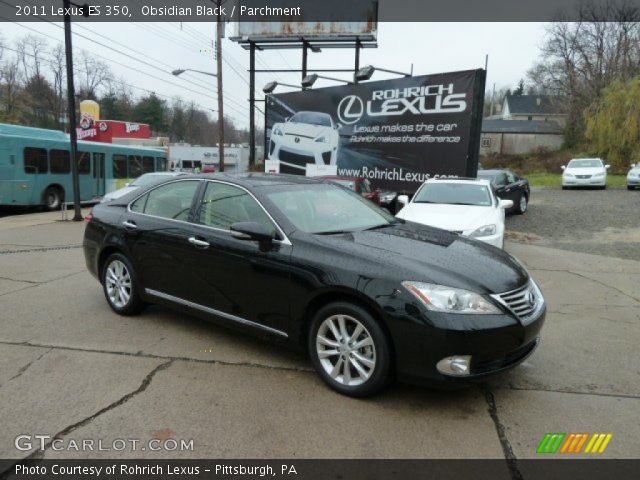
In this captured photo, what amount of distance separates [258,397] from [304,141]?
14.5m

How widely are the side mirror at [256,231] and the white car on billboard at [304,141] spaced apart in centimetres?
1233

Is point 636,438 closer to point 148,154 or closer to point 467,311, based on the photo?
point 467,311

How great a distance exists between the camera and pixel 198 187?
14.9 feet

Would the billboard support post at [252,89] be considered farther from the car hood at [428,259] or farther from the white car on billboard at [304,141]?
the car hood at [428,259]

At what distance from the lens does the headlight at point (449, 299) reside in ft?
10.0

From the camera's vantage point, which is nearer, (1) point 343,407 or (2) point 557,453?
(2) point 557,453

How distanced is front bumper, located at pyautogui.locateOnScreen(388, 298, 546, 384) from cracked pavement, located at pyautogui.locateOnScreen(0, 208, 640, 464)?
9.2 inches

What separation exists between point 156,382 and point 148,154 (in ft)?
68.7

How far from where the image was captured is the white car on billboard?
15.9 m

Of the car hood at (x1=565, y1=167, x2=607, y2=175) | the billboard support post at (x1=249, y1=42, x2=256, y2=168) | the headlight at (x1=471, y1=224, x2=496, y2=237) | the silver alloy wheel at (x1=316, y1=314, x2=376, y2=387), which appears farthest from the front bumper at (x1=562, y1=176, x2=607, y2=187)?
the silver alloy wheel at (x1=316, y1=314, x2=376, y2=387)

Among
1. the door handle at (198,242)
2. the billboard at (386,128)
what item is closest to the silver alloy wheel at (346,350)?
the door handle at (198,242)

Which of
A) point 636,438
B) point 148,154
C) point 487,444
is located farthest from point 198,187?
point 148,154

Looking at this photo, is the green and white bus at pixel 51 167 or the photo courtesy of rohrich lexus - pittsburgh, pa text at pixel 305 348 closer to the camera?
the photo courtesy of rohrich lexus - pittsburgh, pa text at pixel 305 348

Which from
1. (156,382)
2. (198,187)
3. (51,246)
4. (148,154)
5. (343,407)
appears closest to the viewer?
(343,407)
